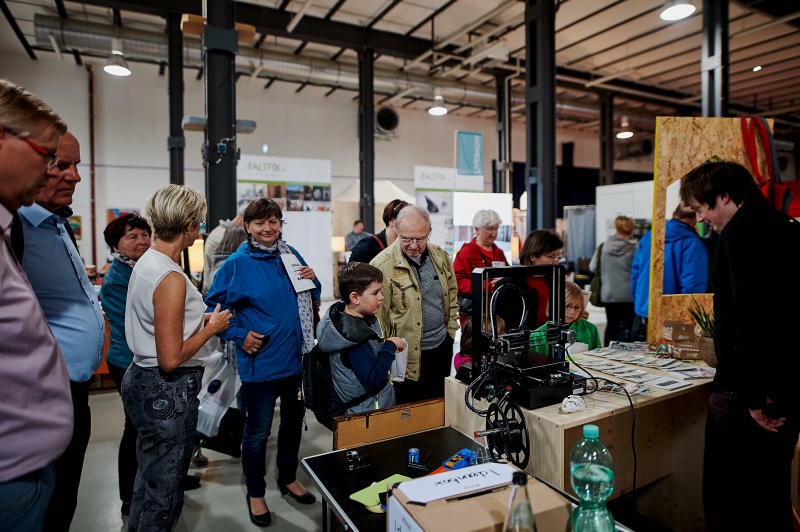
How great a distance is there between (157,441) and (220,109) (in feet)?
8.84

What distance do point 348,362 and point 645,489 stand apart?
5.18ft

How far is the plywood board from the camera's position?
5.35 ft

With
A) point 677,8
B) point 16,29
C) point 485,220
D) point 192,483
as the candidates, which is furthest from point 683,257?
point 16,29

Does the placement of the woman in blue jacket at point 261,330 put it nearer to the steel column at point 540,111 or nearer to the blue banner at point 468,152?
the steel column at point 540,111

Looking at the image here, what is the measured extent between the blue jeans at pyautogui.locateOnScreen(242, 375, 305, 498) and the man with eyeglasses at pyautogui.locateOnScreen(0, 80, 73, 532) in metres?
1.31

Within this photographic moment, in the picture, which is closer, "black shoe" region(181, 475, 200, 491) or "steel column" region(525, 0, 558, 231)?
"black shoe" region(181, 475, 200, 491)

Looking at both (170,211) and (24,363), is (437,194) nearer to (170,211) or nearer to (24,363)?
(170,211)

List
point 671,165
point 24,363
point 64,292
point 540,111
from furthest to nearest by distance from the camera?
A: 1. point 540,111
2. point 671,165
3. point 64,292
4. point 24,363

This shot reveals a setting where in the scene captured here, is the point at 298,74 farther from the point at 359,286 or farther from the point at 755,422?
the point at 755,422

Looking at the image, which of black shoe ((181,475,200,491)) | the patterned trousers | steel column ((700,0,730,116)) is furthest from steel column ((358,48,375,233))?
the patterned trousers

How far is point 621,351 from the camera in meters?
2.59

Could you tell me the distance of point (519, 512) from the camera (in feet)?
3.08

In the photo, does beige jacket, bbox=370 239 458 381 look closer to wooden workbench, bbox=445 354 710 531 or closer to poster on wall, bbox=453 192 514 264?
wooden workbench, bbox=445 354 710 531

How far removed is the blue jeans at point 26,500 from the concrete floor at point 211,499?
1.53 meters
